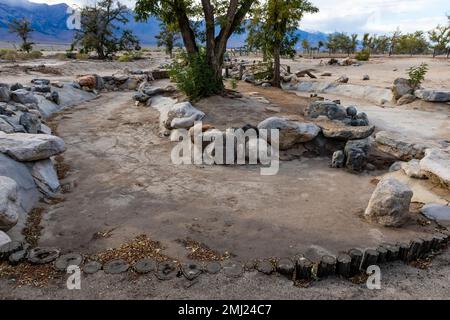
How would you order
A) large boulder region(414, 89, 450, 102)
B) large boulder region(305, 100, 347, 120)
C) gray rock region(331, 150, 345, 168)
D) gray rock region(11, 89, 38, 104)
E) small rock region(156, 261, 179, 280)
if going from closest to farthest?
small rock region(156, 261, 179, 280) → gray rock region(331, 150, 345, 168) → large boulder region(305, 100, 347, 120) → gray rock region(11, 89, 38, 104) → large boulder region(414, 89, 450, 102)

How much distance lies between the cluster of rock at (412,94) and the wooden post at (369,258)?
485 inches

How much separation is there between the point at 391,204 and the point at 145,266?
12.8 ft

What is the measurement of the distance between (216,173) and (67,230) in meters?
3.54

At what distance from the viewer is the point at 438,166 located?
22.5 feet

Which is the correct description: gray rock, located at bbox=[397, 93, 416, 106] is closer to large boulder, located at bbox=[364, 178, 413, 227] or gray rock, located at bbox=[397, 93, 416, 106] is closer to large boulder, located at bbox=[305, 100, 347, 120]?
large boulder, located at bbox=[305, 100, 347, 120]

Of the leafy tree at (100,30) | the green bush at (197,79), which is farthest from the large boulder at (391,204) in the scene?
the leafy tree at (100,30)

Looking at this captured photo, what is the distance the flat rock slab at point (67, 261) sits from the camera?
13.7 feet

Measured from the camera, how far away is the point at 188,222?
5.55 meters

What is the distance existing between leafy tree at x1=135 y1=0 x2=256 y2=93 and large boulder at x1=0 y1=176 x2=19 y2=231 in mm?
9141

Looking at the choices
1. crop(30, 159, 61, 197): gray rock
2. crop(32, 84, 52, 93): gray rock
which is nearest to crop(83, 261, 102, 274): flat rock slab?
crop(30, 159, 61, 197): gray rock

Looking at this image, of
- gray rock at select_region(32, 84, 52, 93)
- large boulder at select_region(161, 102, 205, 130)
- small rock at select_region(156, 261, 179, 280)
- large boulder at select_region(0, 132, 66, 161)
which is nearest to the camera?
small rock at select_region(156, 261, 179, 280)

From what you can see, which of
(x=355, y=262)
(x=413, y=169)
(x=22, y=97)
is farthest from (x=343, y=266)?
(x=22, y=97)

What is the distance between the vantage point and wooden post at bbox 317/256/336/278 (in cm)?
420

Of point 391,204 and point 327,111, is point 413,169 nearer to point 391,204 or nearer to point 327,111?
point 391,204
